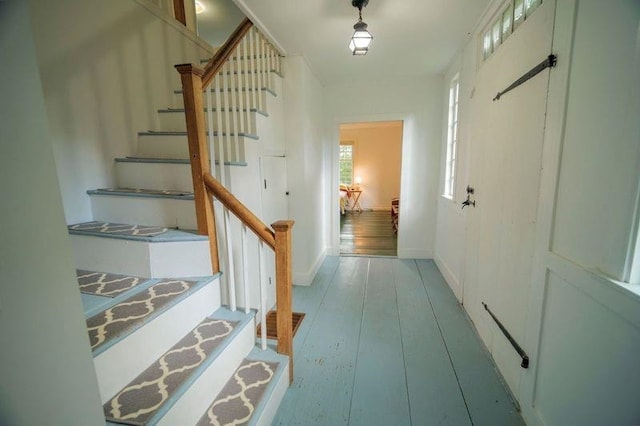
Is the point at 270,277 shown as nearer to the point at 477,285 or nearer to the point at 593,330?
the point at 477,285

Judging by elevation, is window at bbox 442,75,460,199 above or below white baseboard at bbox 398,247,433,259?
above

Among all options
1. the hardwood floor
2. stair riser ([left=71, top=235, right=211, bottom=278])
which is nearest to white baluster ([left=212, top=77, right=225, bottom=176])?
stair riser ([left=71, top=235, right=211, bottom=278])

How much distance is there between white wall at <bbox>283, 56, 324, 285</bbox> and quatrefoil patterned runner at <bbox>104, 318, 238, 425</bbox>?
1576 millimetres

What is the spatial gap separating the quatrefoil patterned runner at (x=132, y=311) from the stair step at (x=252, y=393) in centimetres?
54

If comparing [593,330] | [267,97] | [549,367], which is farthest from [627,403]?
[267,97]

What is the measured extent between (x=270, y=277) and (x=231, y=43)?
194cm

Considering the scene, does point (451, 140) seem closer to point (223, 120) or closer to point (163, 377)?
point (223, 120)

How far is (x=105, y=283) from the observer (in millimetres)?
1498

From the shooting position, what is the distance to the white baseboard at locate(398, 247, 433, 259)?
385 cm

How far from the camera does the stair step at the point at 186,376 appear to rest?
39.5 inches

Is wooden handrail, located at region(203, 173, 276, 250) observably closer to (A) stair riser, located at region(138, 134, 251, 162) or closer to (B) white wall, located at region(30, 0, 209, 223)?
(A) stair riser, located at region(138, 134, 251, 162)

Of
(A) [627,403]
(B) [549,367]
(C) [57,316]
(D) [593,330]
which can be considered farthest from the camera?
(B) [549,367]

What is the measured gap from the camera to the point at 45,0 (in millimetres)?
1704

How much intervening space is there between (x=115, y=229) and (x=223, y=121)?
1.11 meters
